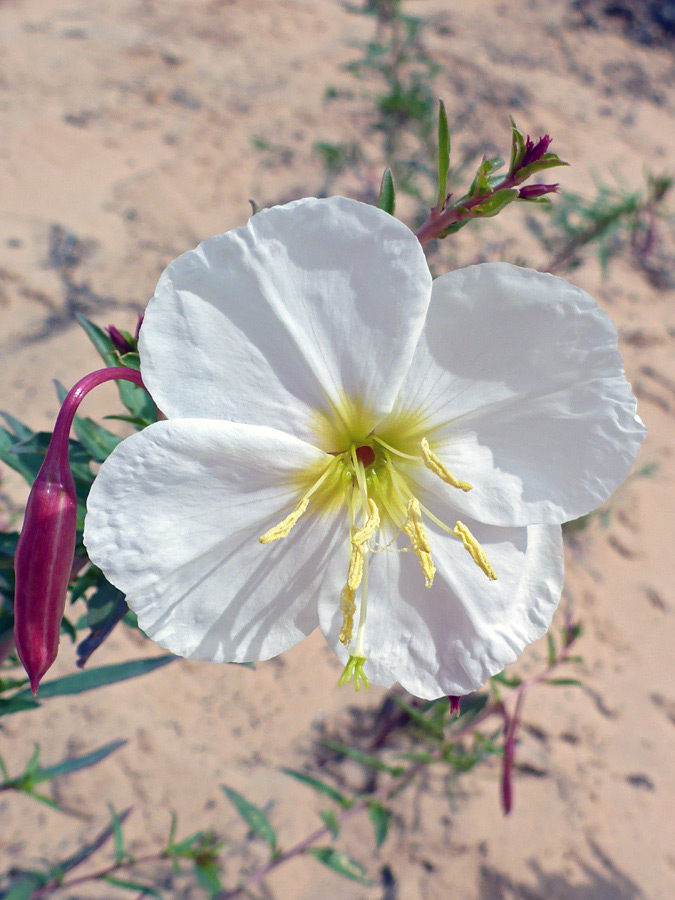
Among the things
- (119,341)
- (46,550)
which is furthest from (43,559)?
(119,341)

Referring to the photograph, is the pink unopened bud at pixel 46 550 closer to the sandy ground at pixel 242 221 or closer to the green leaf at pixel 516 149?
the green leaf at pixel 516 149

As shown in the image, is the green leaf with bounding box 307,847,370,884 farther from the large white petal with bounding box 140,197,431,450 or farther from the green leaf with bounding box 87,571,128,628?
the large white petal with bounding box 140,197,431,450

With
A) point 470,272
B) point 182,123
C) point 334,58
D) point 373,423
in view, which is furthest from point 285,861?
point 334,58

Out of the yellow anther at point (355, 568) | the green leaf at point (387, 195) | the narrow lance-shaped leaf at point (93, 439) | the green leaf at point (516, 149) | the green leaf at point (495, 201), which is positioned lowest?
the narrow lance-shaped leaf at point (93, 439)

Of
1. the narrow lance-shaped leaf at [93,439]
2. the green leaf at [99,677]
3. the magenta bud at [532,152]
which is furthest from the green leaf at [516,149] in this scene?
the green leaf at [99,677]

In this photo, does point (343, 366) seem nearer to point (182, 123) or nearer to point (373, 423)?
point (373, 423)

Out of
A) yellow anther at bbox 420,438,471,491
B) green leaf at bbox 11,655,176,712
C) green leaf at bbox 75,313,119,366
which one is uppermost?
yellow anther at bbox 420,438,471,491

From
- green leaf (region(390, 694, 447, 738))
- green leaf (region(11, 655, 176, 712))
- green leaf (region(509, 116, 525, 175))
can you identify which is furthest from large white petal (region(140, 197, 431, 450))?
green leaf (region(390, 694, 447, 738))
